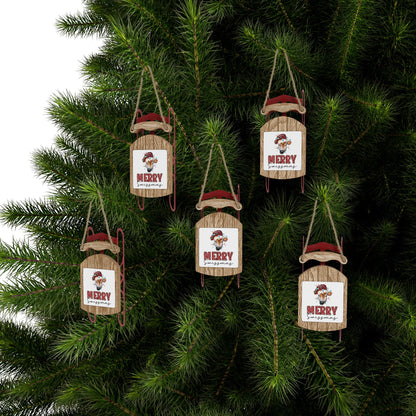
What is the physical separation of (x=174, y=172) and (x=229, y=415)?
0.34m

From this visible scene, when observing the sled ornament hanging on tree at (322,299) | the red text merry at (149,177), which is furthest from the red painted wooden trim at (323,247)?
the red text merry at (149,177)

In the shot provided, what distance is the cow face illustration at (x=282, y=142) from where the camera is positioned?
0.64 m

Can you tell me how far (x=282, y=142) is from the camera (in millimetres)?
637

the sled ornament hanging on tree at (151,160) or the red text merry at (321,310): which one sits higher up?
the sled ornament hanging on tree at (151,160)

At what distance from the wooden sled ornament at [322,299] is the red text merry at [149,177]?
215 millimetres

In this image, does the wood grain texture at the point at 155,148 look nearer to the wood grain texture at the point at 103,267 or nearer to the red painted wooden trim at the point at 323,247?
the wood grain texture at the point at 103,267

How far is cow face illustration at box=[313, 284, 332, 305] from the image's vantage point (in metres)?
0.63

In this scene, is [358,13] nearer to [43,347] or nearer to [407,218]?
[407,218]

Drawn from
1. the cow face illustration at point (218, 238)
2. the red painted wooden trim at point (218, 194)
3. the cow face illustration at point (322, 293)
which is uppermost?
the red painted wooden trim at point (218, 194)

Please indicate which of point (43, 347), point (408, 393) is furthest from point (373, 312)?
point (43, 347)

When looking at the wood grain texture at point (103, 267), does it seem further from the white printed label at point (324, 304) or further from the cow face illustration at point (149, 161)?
the white printed label at point (324, 304)

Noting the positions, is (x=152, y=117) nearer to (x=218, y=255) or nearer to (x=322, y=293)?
(x=218, y=255)

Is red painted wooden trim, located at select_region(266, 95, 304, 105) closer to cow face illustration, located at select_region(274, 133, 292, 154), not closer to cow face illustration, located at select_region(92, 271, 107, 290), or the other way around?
cow face illustration, located at select_region(274, 133, 292, 154)

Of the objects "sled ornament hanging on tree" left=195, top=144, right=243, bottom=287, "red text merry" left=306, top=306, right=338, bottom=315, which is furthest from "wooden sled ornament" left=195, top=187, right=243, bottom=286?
"red text merry" left=306, top=306, right=338, bottom=315
